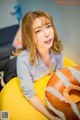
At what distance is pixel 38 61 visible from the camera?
0.94 m

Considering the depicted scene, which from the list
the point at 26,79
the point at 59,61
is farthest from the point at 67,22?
the point at 26,79

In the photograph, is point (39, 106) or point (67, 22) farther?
point (67, 22)

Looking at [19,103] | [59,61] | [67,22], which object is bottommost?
[19,103]

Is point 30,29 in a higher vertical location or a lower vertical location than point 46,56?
higher

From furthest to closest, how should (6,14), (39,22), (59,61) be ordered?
(6,14), (59,61), (39,22)

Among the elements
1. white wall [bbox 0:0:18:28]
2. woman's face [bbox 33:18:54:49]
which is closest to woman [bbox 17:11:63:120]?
woman's face [bbox 33:18:54:49]

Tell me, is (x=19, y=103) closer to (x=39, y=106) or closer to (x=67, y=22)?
(x=39, y=106)

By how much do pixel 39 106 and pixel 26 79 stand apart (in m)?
0.13

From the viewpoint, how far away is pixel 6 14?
1.70 m

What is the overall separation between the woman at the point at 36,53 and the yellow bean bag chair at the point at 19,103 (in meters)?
0.02

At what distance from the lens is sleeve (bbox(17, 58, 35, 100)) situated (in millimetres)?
872

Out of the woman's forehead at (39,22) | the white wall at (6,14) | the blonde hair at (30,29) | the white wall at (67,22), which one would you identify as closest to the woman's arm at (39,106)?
the blonde hair at (30,29)

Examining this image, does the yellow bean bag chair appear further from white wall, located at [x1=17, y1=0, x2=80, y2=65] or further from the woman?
white wall, located at [x1=17, y1=0, x2=80, y2=65]

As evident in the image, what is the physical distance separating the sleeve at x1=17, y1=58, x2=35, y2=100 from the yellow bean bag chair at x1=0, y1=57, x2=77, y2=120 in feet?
0.14
